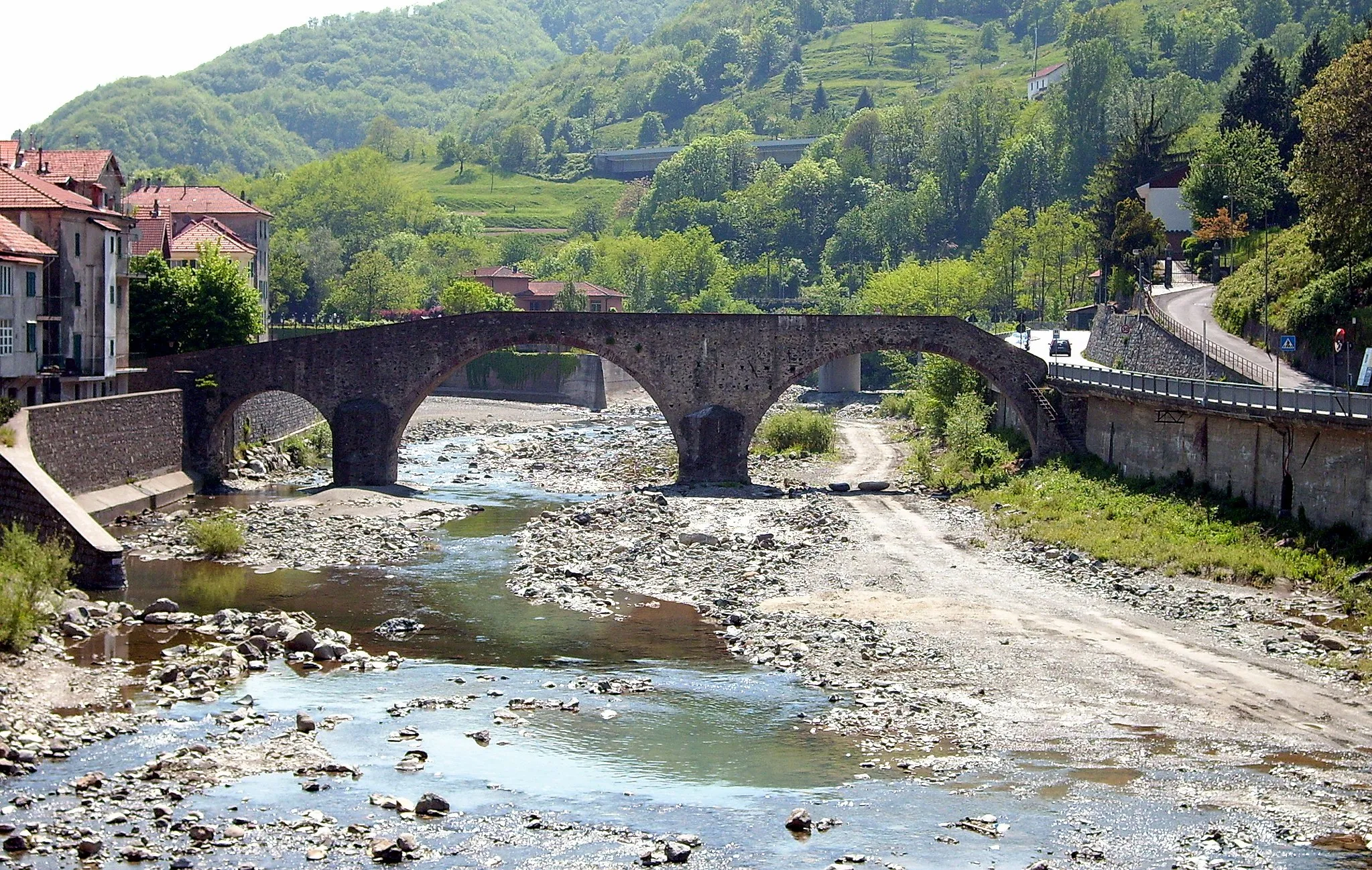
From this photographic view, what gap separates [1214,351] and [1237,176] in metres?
22.4

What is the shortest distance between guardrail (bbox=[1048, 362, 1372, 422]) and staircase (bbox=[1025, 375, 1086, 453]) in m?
1.02

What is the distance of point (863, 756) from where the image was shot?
2694 cm

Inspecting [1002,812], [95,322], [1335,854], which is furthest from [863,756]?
[95,322]

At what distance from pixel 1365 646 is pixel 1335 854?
481 inches

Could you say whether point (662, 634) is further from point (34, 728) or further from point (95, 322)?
point (95, 322)

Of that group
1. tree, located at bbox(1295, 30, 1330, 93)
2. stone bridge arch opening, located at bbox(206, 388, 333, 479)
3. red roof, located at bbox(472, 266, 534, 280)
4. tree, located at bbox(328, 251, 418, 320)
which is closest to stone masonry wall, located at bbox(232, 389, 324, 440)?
stone bridge arch opening, located at bbox(206, 388, 333, 479)

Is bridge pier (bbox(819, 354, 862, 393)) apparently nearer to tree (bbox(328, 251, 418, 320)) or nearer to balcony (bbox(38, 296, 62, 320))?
tree (bbox(328, 251, 418, 320))

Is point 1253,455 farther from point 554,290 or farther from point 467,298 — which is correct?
point 554,290

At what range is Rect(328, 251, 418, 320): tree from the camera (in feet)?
402

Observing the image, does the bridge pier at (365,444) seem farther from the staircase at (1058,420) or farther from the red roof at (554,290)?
the red roof at (554,290)

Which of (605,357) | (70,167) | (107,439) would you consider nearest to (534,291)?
(70,167)

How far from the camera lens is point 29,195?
5403cm

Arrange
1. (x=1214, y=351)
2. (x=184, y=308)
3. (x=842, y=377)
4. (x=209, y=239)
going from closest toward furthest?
(x=1214, y=351)
(x=184, y=308)
(x=209, y=239)
(x=842, y=377)

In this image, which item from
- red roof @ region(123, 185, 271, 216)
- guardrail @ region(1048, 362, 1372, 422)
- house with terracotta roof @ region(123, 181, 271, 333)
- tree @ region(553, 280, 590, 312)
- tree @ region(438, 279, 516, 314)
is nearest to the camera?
guardrail @ region(1048, 362, 1372, 422)
